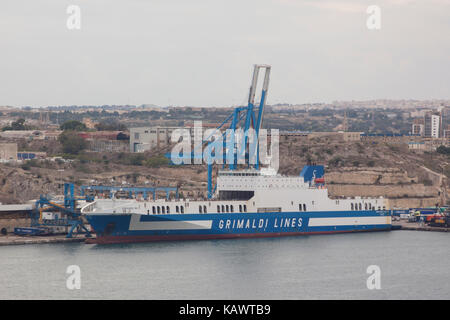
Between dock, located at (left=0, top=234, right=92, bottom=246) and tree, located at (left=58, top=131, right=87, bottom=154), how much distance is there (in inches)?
1773

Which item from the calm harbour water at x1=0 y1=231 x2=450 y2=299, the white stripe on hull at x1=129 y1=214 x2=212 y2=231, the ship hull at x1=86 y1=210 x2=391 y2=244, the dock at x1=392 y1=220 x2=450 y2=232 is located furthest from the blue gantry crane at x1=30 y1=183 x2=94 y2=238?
the dock at x1=392 y1=220 x2=450 y2=232

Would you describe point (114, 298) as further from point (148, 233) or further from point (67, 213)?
point (67, 213)

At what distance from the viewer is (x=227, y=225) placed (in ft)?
193

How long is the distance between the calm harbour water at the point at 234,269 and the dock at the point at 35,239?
0.95 metres

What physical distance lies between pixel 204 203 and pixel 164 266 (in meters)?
12.1

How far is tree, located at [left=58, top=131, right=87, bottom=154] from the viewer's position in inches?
4023

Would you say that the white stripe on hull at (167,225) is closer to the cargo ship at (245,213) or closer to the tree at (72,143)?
the cargo ship at (245,213)

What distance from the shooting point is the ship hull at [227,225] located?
55.4 meters

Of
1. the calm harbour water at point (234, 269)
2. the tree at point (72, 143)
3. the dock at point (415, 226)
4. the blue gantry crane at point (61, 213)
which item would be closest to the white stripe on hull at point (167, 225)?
the calm harbour water at point (234, 269)

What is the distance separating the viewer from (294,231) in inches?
2431


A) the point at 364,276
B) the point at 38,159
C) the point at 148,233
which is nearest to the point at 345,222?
the point at 148,233
